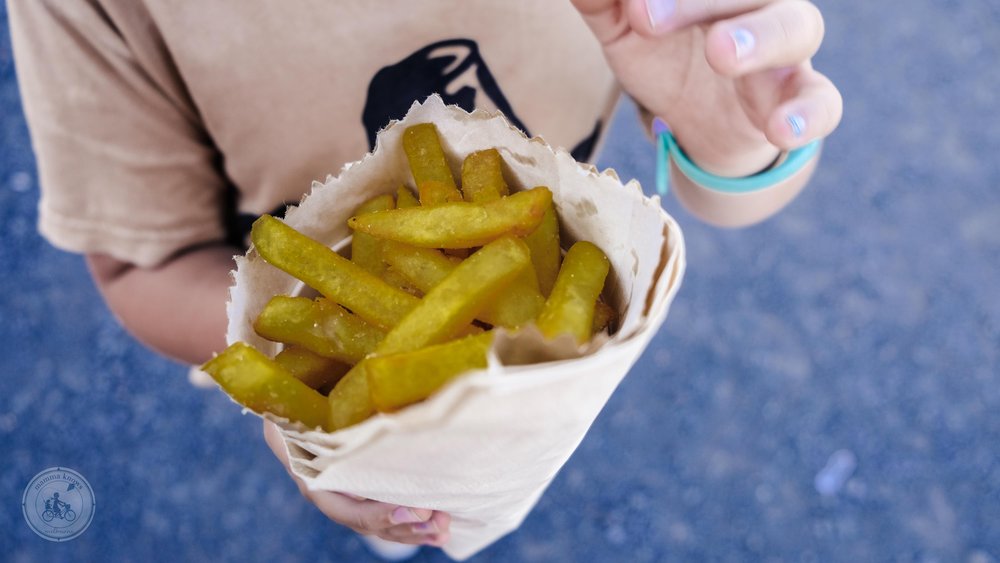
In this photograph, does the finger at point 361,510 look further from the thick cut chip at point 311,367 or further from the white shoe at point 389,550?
the white shoe at point 389,550

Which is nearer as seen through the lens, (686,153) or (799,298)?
(686,153)

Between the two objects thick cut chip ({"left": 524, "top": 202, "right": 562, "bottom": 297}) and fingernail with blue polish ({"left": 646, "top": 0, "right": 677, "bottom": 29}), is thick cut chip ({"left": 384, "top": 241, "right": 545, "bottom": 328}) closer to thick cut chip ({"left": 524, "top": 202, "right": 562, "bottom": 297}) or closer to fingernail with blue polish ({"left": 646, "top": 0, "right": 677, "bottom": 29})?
thick cut chip ({"left": 524, "top": 202, "right": 562, "bottom": 297})

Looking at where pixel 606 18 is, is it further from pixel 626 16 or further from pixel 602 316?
pixel 602 316

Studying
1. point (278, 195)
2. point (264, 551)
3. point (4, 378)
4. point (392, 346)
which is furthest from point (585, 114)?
point (4, 378)

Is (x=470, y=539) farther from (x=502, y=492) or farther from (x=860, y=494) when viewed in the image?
(x=860, y=494)

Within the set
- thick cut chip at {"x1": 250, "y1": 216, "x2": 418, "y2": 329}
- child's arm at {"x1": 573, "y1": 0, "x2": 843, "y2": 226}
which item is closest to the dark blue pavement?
child's arm at {"x1": 573, "y1": 0, "x2": 843, "y2": 226}

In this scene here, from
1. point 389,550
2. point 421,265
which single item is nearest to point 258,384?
point 421,265

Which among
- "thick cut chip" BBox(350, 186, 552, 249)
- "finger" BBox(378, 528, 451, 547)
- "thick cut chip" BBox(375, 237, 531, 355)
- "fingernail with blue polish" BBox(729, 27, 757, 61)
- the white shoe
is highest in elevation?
"fingernail with blue polish" BBox(729, 27, 757, 61)
